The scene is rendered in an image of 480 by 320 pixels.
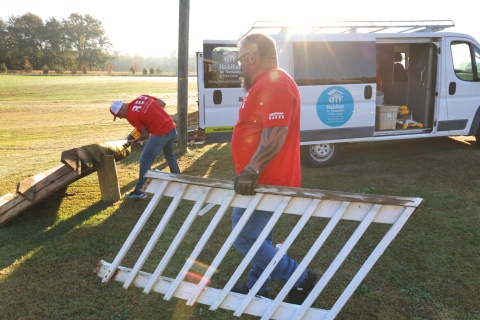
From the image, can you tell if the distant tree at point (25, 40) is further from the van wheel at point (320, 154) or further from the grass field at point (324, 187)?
the van wheel at point (320, 154)

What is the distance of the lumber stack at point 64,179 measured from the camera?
14.7ft

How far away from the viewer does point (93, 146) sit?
5.10 meters

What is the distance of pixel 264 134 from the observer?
237cm

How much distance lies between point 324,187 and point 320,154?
1144mm

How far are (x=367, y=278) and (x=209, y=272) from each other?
4.96 ft

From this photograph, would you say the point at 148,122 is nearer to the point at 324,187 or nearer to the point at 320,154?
the point at 324,187

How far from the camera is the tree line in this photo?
60.5 meters

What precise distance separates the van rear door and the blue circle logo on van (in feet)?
4.64

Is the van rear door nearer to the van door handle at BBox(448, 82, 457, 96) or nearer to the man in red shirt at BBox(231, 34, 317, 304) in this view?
the man in red shirt at BBox(231, 34, 317, 304)

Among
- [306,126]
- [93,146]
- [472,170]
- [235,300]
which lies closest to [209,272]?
[235,300]

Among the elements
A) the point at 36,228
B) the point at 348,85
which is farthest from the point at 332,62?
the point at 36,228

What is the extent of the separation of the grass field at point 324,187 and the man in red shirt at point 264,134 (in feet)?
2.35


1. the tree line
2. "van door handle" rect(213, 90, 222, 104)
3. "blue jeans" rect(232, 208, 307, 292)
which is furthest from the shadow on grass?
the tree line

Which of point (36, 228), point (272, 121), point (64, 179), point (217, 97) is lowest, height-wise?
point (36, 228)
